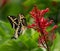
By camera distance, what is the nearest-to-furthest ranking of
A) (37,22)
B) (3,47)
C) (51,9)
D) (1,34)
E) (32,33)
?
1. (37,22)
2. (3,47)
3. (1,34)
4. (32,33)
5. (51,9)

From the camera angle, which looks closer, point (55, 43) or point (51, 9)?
point (55, 43)

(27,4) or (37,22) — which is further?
(27,4)

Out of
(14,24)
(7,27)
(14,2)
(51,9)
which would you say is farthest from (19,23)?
(14,2)

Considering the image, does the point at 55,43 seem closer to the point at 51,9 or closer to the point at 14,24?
the point at 14,24

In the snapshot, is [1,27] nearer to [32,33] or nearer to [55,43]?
[32,33]

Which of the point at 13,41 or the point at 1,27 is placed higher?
the point at 1,27

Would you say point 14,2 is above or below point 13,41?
above

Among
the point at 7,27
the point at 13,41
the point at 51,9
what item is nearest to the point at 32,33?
the point at 7,27

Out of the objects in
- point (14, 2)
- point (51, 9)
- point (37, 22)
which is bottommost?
point (37, 22)

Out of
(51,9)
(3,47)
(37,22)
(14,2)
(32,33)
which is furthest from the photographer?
(14,2)
